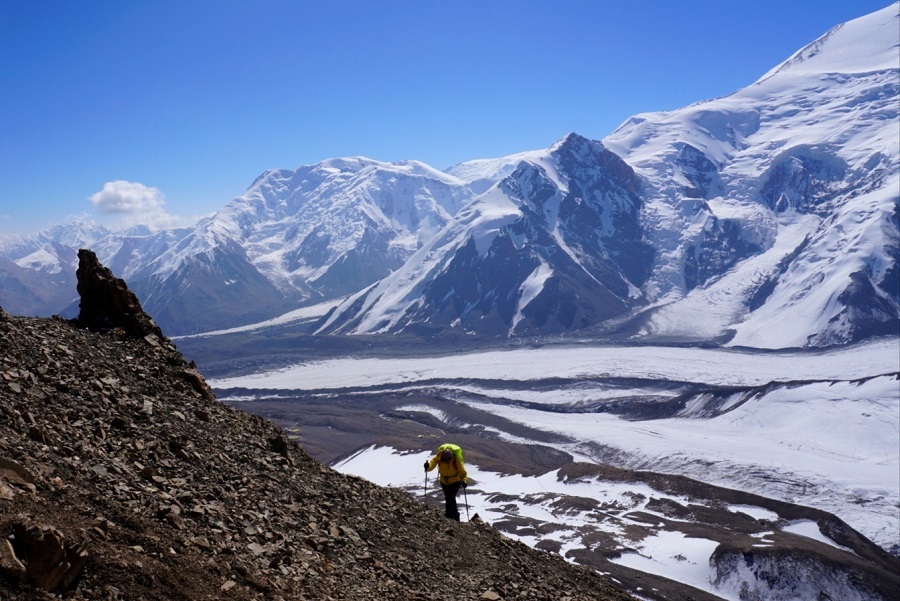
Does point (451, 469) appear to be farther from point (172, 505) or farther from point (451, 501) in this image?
point (172, 505)

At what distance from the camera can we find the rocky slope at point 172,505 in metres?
10.9

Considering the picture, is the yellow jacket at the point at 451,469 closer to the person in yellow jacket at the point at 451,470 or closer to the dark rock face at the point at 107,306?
the person in yellow jacket at the point at 451,470

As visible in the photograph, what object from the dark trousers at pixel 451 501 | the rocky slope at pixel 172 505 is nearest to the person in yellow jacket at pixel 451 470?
the dark trousers at pixel 451 501

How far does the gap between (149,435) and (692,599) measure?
50.8 m

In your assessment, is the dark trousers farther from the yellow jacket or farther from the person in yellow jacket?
the yellow jacket

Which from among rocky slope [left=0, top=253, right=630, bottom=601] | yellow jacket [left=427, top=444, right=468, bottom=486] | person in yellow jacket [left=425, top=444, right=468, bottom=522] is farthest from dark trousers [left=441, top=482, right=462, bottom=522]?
rocky slope [left=0, top=253, right=630, bottom=601]

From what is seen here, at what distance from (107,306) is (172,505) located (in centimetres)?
924

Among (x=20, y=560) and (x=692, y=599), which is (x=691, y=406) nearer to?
(x=692, y=599)

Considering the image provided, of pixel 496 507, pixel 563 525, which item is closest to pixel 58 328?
pixel 563 525

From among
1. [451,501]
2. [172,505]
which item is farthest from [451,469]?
[172,505]

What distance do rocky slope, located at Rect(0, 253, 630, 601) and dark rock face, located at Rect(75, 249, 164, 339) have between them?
5cm

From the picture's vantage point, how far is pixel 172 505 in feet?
43.1

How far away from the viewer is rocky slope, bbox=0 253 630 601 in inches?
430

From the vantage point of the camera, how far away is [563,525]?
7506 cm
